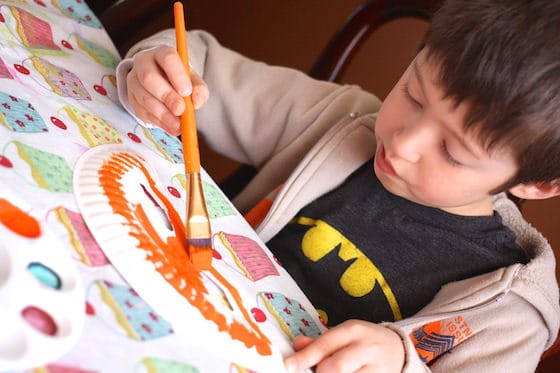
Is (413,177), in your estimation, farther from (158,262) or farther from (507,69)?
(158,262)

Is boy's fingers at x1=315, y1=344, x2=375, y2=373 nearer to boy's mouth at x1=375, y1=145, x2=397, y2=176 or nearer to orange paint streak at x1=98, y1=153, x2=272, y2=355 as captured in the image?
orange paint streak at x1=98, y1=153, x2=272, y2=355

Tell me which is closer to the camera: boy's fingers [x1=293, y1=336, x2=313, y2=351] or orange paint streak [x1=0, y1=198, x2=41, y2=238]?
orange paint streak [x1=0, y1=198, x2=41, y2=238]

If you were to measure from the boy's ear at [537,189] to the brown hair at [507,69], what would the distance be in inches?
3.3

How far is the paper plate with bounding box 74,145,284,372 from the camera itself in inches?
14.6

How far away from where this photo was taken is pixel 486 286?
60 centimetres

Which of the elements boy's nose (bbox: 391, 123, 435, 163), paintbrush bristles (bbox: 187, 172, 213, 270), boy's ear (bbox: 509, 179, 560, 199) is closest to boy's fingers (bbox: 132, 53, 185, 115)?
paintbrush bristles (bbox: 187, 172, 213, 270)

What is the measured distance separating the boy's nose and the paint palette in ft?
1.08

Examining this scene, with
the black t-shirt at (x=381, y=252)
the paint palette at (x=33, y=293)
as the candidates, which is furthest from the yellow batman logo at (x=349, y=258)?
the paint palette at (x=33, y=293)

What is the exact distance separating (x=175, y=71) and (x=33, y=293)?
28 centimetres

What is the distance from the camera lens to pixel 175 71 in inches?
21.1

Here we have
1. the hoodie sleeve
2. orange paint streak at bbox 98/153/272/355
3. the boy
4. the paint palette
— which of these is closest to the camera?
the paint palette

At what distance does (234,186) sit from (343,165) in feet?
0.86

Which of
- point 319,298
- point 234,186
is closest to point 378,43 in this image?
point 234,186

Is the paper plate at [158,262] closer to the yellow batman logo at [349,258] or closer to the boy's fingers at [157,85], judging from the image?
the boy's fingers at [157,85]
